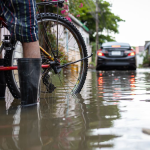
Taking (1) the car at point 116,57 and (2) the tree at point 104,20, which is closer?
(1) the car at point 116,57

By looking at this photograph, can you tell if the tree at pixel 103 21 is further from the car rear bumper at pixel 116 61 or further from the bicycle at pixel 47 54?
the bicycle at pixel 47 54

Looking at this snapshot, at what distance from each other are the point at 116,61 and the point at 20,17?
34.0ft

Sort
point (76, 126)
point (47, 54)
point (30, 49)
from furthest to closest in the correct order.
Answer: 1. point (47, 54)
2. point (30, 49)
3. point (76, 126)

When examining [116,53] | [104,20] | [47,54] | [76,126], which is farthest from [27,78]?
[104,20]

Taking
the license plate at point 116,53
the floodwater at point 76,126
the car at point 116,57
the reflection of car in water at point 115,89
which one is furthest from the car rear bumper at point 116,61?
the floodwater at point 76,126

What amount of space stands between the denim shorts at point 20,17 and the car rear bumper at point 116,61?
33.3 ft

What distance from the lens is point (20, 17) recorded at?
2551 mm

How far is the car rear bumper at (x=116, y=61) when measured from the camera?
41.5 feet

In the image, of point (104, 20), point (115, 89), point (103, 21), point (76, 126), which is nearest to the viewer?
point (76, 126)

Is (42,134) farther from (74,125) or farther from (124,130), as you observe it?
(124,130)

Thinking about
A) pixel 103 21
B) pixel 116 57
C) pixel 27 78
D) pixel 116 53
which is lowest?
pixel 27 78

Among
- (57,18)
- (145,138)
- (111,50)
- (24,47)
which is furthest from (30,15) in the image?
(111,50)

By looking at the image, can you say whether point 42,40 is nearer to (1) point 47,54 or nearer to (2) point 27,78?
(1) point 47,54

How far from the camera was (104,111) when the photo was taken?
2.43 metres
